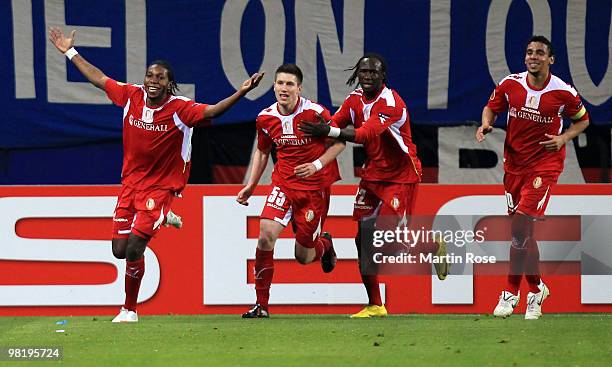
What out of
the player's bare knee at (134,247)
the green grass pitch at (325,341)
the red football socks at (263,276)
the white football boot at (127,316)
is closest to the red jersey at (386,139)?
the red football socks at (263,276)

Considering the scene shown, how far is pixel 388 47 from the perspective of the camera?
45.0 feet

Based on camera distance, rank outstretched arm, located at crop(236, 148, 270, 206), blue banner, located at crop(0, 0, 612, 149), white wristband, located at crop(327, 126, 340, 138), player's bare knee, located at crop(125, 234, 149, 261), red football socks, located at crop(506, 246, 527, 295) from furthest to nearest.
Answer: blue banner, located at crop(0, 0, 612, 149)
outstretched arm, located at crop(236, 148, 270, 206)
red football socks, located at crop(506, 246, 527, 295)
white wristband, located at crop(327, 126, 340, 138)
player's bare knee, located at crop(125, 234, 149, 261)

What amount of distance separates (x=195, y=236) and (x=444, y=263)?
2.44 m

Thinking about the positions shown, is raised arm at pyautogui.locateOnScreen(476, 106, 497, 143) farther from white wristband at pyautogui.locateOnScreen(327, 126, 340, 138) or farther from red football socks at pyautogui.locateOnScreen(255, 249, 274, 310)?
red football socks at pyautogui.locateOnScreen(255, 249, 274, 310)


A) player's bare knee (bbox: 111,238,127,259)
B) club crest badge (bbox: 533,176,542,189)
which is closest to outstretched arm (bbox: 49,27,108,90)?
player's bare knee (bbox: 111,238,127,259)

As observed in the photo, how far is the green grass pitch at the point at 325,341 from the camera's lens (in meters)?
7.62

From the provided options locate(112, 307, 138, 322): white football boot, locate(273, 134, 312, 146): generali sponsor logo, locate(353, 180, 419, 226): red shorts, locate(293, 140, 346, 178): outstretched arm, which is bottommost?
locate(112, 307, 138, 322): white football boot

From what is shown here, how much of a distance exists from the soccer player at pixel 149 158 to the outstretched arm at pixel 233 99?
0.11 ft

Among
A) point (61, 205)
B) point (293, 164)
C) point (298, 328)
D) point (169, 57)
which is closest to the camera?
point (298, 328)

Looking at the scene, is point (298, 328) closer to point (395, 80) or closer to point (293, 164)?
point (293, 164)

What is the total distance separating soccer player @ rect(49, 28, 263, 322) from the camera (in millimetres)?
10000

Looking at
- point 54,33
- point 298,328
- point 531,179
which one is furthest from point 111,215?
point 531,179

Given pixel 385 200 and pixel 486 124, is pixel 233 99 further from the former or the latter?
pixel 486 124

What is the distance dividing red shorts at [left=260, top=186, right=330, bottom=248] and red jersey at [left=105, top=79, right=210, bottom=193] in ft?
2.47
